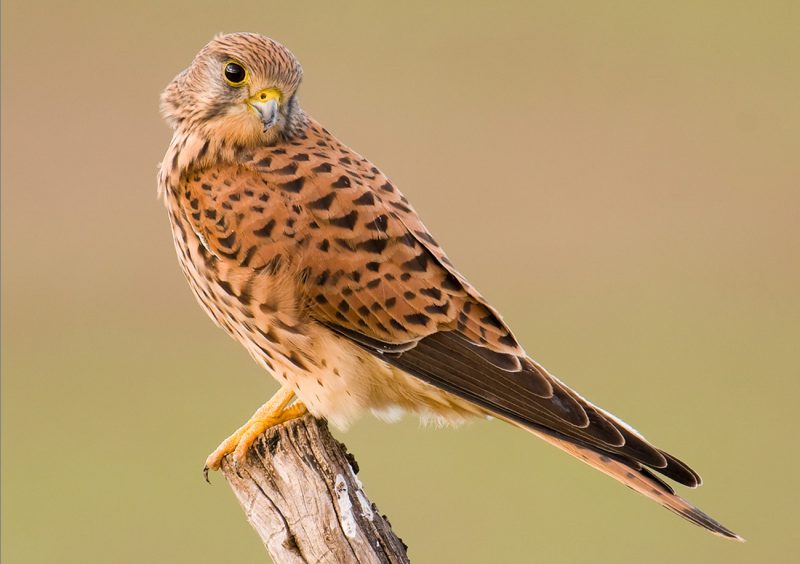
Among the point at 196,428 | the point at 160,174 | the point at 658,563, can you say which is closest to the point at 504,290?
the point at 196,428

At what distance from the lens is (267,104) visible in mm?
5059

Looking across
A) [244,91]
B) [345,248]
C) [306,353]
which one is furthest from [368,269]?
[244,91]

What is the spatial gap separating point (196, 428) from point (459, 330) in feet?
20.9

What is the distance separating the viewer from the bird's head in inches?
199

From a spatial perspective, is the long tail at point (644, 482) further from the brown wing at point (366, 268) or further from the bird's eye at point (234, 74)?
the bird's eye at point (234, 74)

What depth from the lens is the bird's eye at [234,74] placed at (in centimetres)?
513

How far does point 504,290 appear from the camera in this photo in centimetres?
1358

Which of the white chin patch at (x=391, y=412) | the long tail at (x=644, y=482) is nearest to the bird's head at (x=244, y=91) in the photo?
the white chin patch at (x=391, y=412)

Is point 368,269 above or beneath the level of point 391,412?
above

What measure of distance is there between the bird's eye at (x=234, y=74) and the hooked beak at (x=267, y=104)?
81 mm

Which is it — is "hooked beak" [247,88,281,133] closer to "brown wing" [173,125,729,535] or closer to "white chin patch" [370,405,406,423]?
"brown wing" [173,125,729,535]

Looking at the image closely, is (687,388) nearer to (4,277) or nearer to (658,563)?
(658,563)

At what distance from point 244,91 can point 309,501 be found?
166 centimetres

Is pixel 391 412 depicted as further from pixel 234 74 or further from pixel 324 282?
pixel 234 74
